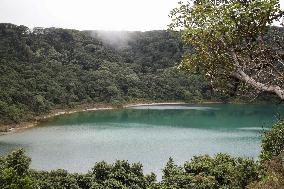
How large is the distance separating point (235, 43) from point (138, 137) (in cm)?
5552

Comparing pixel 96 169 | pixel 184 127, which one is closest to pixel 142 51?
pixel 184 127

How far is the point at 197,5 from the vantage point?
24.5 feet

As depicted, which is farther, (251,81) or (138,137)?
(138,137)

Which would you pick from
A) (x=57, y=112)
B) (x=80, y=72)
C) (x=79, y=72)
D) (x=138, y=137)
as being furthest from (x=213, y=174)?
(x=80, y=72)

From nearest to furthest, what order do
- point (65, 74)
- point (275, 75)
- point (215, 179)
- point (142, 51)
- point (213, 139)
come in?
point (275, 75), point (215, 179), point (213, 139), point (65, 74), point (142, 51)

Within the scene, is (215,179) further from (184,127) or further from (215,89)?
(184,127)

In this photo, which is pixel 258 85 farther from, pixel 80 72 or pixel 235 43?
pixel 80 72

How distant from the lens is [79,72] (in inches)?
5251

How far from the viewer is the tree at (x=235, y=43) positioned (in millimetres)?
7039

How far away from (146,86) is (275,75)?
123 metres

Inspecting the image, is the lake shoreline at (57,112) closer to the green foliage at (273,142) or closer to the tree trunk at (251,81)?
the green foliage at (273,142)

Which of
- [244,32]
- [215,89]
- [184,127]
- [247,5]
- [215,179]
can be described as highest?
[247,5]

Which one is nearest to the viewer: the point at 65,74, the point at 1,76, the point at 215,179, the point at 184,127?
the point at 215,179

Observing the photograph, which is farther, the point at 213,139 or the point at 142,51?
the point at 142,51
